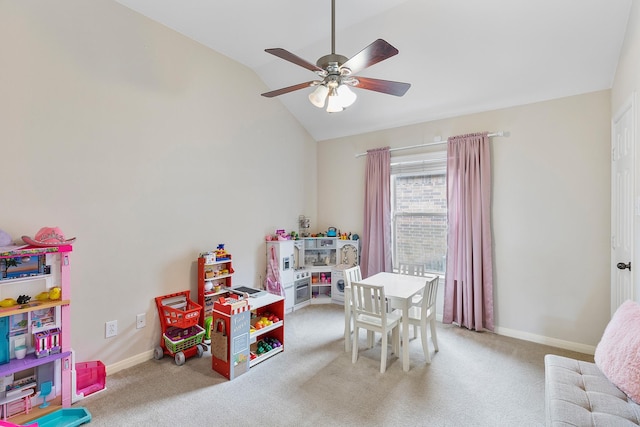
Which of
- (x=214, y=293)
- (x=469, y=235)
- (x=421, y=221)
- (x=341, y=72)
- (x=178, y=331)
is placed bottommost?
(x=178, y=331)

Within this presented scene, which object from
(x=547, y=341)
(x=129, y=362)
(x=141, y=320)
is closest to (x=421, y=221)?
(x=547, y=341)

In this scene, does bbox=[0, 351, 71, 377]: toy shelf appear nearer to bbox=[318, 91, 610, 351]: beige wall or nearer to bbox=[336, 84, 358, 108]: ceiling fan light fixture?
bbox=[336, 84, 358, 108]: ceiling fan light fixture

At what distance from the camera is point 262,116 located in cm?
384

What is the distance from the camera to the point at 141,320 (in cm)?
268

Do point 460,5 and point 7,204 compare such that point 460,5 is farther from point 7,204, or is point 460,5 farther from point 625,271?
point 7,204

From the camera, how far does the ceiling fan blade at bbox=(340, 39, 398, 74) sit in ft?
5.03

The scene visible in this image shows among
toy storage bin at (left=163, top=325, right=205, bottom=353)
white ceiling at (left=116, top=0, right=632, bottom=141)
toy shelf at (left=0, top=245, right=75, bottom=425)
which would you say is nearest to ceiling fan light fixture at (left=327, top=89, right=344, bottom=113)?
white ceiling at (left=116, top=0, right=632, bottom=141)

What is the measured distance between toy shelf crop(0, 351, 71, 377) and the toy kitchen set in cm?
220

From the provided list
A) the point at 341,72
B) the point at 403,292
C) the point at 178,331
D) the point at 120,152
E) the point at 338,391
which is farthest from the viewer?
the point at 178,331

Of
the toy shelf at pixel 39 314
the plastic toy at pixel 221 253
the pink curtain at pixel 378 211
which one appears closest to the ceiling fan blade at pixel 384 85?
the pink curtain at pixel 378 211

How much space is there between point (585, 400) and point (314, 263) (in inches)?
133

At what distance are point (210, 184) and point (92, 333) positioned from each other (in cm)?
168

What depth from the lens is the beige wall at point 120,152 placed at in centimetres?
209

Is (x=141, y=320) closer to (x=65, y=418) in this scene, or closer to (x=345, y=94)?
(x=65, y=418)
